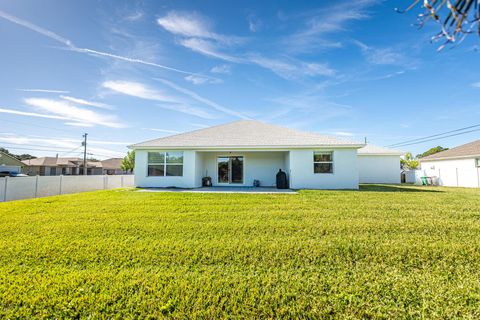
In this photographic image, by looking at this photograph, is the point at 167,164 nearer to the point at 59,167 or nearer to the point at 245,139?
the point at 245,139

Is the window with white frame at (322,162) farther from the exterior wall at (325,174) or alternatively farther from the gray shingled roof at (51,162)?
the gray shingled roof at (51,162)

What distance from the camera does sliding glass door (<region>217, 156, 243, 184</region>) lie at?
1580 cm

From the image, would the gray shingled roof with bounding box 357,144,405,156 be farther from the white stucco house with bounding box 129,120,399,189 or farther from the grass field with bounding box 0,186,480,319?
the grass field with bounding box 0,186,480,319

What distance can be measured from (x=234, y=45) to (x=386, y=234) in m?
10.5

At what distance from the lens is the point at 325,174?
541 inches

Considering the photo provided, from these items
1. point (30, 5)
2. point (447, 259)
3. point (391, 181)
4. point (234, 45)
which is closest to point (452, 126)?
point (391, 181)

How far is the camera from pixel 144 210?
7664 mm

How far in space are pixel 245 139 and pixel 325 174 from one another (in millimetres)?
5599

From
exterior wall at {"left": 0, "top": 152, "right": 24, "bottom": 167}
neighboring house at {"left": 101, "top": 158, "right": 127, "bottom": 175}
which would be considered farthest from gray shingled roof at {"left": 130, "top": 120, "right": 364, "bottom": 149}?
neighboring house at {"left": 101, "top": 158, "right": 127, "bottom": 175}

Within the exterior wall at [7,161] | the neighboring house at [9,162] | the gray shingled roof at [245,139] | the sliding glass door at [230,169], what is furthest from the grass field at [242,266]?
the exterior wall at [7,161]

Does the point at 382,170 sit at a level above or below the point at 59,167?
below

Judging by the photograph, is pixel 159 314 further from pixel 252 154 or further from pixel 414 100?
pixel 414 100

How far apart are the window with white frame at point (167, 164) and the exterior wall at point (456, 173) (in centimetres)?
2262

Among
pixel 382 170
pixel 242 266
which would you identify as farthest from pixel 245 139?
pixel 382 170
